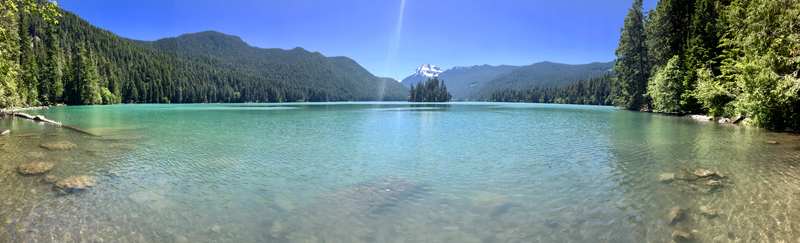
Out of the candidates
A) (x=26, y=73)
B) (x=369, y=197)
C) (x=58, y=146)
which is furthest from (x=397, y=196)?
(x=26, y=73)

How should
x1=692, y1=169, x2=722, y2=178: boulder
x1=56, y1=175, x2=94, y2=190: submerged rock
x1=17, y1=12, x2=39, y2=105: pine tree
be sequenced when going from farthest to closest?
x1=17, y1=12, x2=39, y2=105: pine tree, x1=692, y1=169, x2=722, y2=178: boulder, x1=56, y1=175, x2=94, y2=190: submerged rock

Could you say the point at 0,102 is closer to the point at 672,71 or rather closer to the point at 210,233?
the point at 210,233

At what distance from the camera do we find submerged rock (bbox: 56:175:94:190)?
1050 cm

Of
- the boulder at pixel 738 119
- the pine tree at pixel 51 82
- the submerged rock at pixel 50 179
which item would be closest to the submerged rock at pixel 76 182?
the submerged rock at pixel 50 179

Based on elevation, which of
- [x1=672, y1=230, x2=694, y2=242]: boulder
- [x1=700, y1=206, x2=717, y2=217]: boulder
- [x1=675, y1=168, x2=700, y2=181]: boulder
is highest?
[x1=675, y1=168, x2=700, y2=181]: boulder

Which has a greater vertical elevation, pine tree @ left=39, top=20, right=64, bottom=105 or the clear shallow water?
pine tree @ left=39, top=20, right=64, bottom=105

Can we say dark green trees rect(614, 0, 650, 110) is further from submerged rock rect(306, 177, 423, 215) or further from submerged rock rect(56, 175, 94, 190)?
submerged rock rect(56, 175, 94, 190)

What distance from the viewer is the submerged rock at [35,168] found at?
40.2 feet

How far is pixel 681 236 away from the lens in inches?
267

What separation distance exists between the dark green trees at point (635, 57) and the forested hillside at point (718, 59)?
0.15 m

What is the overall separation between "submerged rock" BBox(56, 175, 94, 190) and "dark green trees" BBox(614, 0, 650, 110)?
7552 centimetres

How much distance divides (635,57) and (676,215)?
69.3 m

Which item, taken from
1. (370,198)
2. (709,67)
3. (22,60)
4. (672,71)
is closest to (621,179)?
(370,198)

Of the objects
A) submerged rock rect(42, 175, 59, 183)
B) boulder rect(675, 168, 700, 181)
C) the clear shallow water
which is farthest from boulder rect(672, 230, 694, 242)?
submerged rock rect(42, 175, 59, 183)
